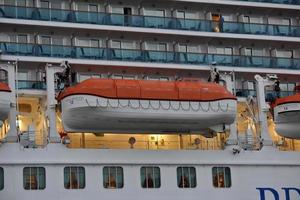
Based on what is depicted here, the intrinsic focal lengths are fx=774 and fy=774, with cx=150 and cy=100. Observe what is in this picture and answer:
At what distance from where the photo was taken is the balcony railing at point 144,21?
2645cm

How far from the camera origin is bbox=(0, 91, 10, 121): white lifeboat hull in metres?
23.3

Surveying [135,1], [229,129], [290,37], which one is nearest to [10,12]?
[135,1]

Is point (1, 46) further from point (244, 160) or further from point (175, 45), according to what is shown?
point (244, 160)

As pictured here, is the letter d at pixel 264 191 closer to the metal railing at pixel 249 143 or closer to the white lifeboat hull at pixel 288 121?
the metal railing at pixel 249 143

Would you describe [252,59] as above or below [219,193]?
above

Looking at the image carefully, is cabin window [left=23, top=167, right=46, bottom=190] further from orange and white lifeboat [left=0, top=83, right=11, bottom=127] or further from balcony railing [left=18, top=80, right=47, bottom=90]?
balcony railing [left=18, top=80, right=47, bottom=90]

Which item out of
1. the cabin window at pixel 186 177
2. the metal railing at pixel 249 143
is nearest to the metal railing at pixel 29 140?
the cabin window at pixel 186 177

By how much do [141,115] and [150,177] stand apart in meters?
1.98

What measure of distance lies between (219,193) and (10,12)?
9247mm

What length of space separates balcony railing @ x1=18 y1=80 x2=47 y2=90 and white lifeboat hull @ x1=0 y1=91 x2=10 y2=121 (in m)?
2.06

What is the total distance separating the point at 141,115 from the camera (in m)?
24.2

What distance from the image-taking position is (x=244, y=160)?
25.7m

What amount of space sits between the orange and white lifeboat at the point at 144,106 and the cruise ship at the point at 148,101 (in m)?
0.03

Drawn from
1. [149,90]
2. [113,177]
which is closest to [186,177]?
[113,177]
